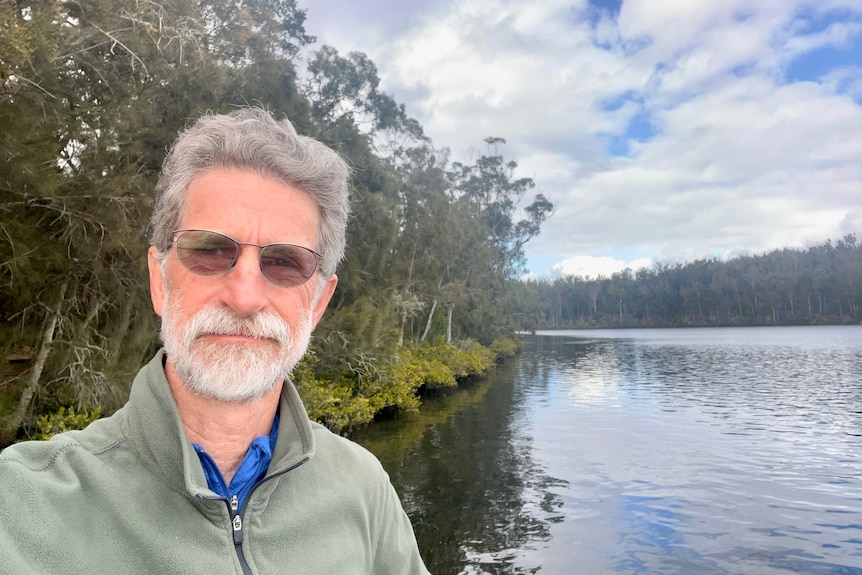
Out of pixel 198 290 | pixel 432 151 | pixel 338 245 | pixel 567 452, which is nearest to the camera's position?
pixel 198 290

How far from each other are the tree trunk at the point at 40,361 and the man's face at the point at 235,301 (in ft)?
21.8

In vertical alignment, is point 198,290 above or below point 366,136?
below

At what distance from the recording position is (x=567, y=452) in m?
12.5

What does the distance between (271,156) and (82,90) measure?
23.0ft

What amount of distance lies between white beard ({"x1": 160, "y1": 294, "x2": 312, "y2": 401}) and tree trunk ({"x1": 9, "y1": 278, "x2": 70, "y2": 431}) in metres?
6.71

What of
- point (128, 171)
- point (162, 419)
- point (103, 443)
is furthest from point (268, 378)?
point (128, 171)

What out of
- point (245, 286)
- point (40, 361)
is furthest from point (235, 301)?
point (40, 361)

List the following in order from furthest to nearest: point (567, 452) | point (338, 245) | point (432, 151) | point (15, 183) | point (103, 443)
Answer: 1. point (432, 151)
2. point (567, 452)
3. point (15, 183)
4. point (338, 245)
5. point (103, 443)

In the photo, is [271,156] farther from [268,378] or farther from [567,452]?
[567,452]

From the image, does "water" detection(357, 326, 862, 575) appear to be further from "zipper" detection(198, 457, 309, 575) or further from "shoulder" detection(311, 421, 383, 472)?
"zipper" detection(198, 457, 309, 575)

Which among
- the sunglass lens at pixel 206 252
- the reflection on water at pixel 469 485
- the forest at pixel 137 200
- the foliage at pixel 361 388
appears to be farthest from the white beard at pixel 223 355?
the foliage at pixel 361 388

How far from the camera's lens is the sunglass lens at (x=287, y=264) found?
4.75 feet

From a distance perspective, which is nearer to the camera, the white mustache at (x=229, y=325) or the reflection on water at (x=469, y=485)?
the white mustache at (x=229, y=325)

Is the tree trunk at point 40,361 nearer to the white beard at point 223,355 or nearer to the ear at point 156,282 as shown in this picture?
the ear at point 156,282
